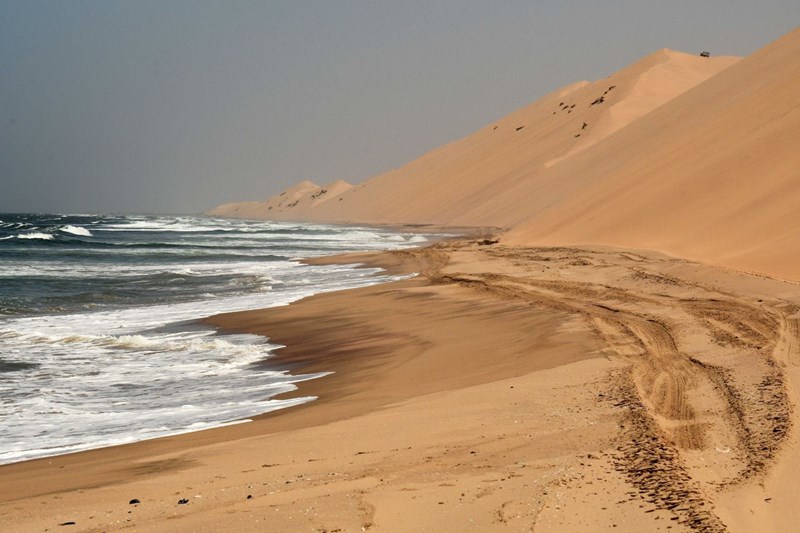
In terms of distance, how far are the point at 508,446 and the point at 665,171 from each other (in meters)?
26.1

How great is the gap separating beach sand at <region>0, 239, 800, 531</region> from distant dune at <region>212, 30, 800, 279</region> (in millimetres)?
6759

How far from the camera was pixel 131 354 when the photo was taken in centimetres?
1272

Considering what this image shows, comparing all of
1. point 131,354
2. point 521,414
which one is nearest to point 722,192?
point 131,354

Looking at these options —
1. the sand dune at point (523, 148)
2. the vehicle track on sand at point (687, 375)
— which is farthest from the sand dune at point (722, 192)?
the sand dune at point (523, 148)

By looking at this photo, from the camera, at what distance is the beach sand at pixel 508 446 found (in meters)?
4.53

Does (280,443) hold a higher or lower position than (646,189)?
lower

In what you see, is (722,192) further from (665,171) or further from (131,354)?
(131,354)

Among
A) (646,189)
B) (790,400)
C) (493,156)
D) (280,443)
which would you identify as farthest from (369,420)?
(493,156)

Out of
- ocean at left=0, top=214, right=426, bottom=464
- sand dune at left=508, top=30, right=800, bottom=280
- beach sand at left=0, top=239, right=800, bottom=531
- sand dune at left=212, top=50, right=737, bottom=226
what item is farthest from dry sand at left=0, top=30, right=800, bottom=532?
sand dune at left=212, top=50, right=737, bottom=226

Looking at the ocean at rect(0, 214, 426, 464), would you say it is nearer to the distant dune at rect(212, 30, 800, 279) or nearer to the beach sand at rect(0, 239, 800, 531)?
the beach sand at rect(0, 239, 800, 531)

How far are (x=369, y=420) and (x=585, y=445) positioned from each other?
2165 millimetres

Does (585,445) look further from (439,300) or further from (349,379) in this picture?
(439,300)

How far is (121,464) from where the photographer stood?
6.57 meters

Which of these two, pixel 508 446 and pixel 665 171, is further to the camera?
pixel 665 171
